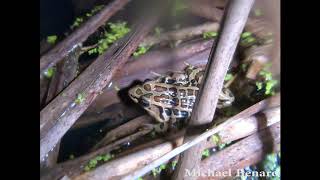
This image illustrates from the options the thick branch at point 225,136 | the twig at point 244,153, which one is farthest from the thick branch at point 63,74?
the twig at point 244,153

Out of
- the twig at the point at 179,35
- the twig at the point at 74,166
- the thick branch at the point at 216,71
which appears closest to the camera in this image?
the thick branch at the point at 216,71

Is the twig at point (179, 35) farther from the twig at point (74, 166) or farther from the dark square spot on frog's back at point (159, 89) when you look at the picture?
the twig at point (74, 166)

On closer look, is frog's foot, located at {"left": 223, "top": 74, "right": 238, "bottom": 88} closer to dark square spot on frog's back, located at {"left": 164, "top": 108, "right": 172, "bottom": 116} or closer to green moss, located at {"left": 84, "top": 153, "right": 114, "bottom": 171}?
dark square spot on frog's back, located at {"left": 164, "top": 108, "right": 172, "bottom": 116}

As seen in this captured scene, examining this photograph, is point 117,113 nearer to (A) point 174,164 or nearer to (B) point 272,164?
(A) point 174,164

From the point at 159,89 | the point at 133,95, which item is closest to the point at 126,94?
the point at 133,95

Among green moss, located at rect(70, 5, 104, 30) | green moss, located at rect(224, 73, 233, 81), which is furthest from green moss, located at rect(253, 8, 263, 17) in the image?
green moss, located at rect(70, 5, 104, 30)

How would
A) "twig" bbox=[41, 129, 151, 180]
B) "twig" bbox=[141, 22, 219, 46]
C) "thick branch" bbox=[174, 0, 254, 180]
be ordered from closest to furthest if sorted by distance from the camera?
"thick branch" bbox=[174, 0, 254, 180] → "twig" bbox=[41, 129, 151, 180] → "twig" bbox=[141, 22, 219, 46]
